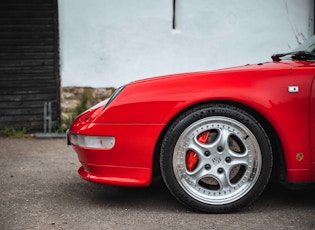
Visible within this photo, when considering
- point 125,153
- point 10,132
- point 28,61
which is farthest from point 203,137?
point 28,61

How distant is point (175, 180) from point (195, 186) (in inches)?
5.3

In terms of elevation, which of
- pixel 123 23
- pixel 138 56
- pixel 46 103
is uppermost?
pixel 123 23

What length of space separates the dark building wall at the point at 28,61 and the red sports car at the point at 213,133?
4.37m

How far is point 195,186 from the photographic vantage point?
2920mm

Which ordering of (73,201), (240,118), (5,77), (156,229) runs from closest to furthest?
1. (156,229)
2. (240,118)
3. (73,201)
4. (5,77)

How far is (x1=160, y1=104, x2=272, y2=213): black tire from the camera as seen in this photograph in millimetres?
2863

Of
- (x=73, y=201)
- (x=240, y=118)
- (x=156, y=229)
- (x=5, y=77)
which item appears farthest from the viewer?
(x=5, y=77)

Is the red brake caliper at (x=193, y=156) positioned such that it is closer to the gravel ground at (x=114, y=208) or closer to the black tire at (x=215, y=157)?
the black tire at (x=215, y=157)

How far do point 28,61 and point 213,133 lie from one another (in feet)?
15.7

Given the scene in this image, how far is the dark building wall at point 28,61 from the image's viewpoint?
274 inches

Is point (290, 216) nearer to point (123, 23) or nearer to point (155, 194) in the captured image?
point (155, 194)

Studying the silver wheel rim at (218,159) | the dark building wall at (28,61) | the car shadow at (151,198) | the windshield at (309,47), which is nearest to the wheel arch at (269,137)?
the silver wheel rim at (218,159)

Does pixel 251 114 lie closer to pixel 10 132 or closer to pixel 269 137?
pixel 269 137

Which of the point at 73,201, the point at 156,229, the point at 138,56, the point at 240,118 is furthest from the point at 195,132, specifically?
the point at 138,56
